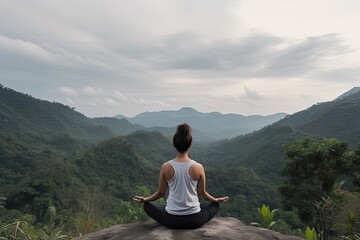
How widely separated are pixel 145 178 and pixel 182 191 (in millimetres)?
58999

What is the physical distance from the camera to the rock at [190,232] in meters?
3.72

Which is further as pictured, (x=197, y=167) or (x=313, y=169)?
(x=313, y=169)

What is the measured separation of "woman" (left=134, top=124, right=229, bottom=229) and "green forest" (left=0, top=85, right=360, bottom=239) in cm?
181

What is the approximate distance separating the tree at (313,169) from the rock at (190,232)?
1220 cm

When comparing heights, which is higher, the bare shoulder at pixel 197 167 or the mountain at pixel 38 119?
the mountain at pixel 38 119

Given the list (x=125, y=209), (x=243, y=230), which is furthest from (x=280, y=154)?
(x=243, y=230)

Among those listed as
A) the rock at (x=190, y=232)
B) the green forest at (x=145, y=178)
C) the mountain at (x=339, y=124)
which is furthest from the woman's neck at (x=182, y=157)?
the mountain at (x=339, y=124)

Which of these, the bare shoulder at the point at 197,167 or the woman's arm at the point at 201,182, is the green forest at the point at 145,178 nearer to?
the woman's arm at the point at 201,182

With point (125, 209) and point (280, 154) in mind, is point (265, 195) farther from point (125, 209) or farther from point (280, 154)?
point (125, 209)

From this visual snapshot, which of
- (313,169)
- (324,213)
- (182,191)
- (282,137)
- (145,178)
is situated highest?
(282,137)

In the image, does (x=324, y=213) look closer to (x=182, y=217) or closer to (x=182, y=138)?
(x=182, y=217)

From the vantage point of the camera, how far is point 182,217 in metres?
3.81

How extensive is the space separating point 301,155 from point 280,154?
49.5 m

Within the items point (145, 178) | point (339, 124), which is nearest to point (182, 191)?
point (145, 178)
